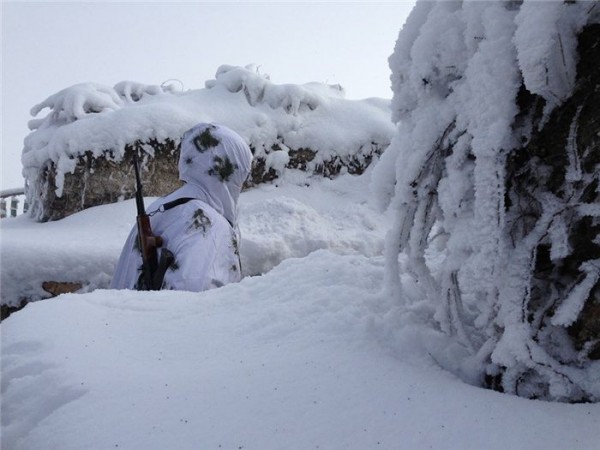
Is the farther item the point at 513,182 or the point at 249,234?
the point at 249,234

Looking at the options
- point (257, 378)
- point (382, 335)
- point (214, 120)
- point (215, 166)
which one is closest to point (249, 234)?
point (215, 166)

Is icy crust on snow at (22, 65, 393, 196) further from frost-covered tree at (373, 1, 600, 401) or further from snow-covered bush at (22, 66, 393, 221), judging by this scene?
frost-covered tree at (373, 1, 600, 401)

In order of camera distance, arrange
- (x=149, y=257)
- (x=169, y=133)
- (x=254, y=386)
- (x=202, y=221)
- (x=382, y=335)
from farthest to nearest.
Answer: (x=169, y=133)
(x=202, y=221)
(x=149, y=257)
(x=382, y=335)
(x=254, y=386)

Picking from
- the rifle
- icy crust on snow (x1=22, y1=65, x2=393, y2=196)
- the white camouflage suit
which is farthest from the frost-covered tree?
icy crust on snow (x1=22, y1=65, x2=393, y2=196)

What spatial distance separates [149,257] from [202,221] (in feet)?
1.39

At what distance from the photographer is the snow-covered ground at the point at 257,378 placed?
35.5 inches

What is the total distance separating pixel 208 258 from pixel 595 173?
2548mm

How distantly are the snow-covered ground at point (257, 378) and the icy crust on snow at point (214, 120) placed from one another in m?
5.11

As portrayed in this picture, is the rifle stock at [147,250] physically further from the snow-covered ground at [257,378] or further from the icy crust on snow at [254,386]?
the icy crust on snow at [254,386]

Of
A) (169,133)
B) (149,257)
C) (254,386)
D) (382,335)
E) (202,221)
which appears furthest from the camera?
(169,133)

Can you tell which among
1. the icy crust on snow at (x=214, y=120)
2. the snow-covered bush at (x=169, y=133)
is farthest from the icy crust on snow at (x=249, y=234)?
the icy crust on snow at (x=214, y=120)

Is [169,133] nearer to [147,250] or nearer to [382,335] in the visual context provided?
[147,250]

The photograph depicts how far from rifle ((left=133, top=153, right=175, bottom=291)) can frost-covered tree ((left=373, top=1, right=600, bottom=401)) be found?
2179 millimetres

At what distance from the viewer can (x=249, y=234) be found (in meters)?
5.46
